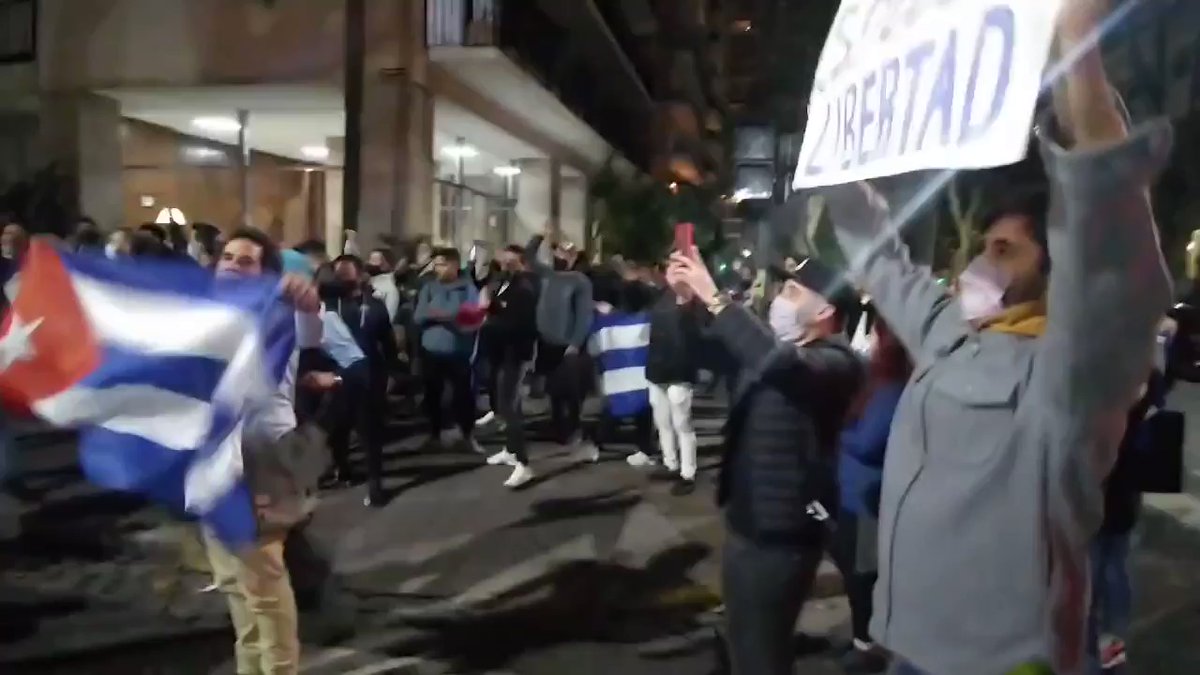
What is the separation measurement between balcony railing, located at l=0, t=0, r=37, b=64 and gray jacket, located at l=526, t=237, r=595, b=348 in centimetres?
1102

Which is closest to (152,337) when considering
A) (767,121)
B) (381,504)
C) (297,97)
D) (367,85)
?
(381,504)

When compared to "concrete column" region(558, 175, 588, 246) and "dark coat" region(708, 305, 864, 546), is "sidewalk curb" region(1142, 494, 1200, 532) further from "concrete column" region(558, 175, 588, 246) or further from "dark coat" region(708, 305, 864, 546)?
"concrete column" region(558, 175, 588, 246)

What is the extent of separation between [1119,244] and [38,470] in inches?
356

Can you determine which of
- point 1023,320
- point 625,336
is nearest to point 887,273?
point 1023,320

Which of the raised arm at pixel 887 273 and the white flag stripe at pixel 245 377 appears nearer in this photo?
the raised arm at pixel 887 273

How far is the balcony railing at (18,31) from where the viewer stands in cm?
1739

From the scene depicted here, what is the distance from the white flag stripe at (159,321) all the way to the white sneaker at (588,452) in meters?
6.45

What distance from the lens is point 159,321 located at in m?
4.35

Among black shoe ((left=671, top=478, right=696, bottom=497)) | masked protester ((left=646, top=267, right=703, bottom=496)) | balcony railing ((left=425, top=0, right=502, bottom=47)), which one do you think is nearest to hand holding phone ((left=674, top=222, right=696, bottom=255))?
masked protester ((left=646, top=267, right=703, bottom=496))

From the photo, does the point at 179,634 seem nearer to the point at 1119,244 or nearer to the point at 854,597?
the point at 854,597

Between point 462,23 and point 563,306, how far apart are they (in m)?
8.36

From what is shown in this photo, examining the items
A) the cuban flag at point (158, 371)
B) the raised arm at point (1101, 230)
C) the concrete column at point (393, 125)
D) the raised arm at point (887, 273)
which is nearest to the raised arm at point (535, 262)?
the concrete column at point (393, 125)

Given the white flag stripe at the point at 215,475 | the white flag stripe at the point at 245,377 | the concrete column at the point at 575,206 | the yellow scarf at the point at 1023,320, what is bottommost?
the white flag stripe at the point at 215,475

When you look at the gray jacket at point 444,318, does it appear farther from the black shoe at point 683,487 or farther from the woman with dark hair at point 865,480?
the woman with dark hair at point 865,480
